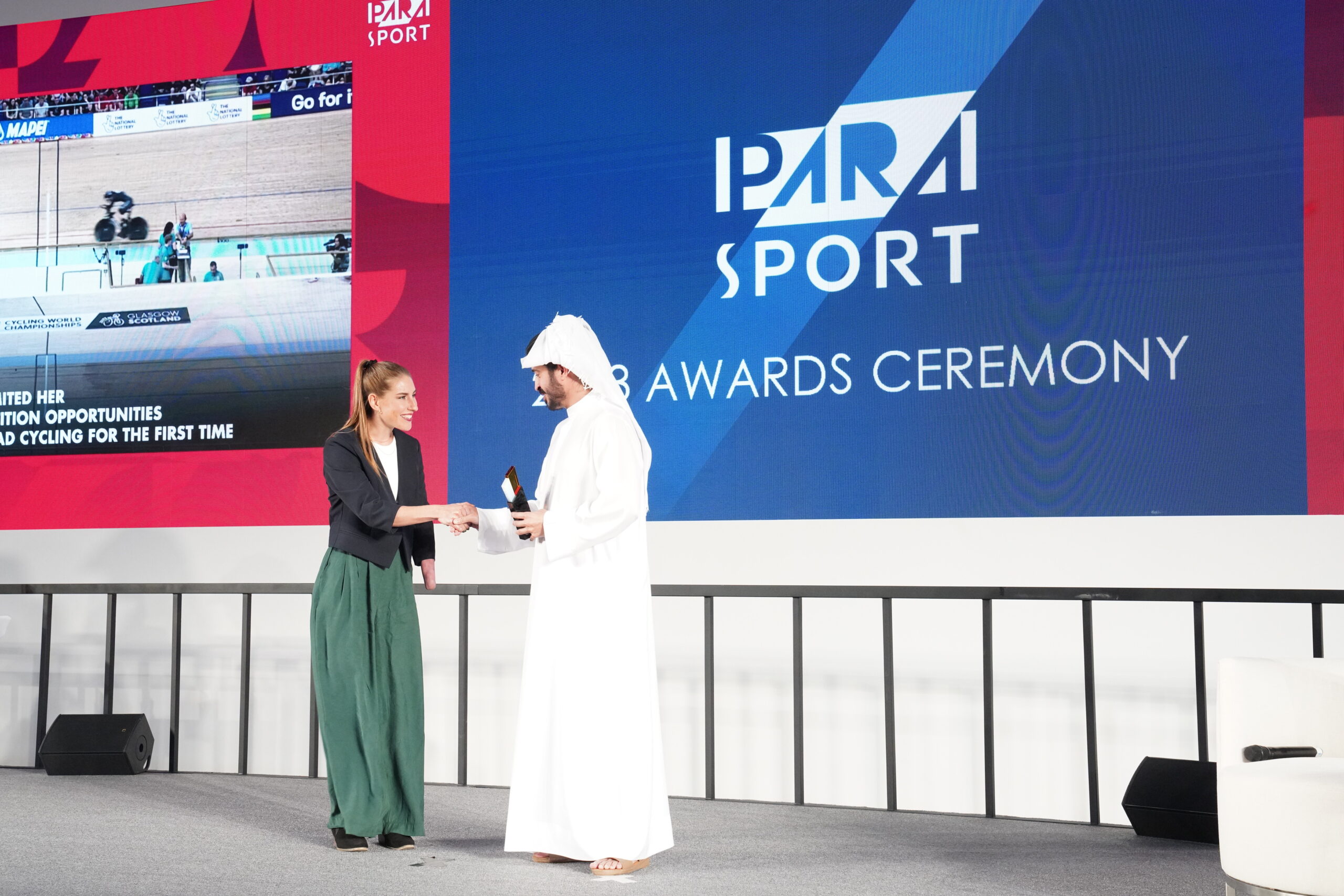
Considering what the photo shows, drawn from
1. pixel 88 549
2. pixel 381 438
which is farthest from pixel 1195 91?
pixel 88 549

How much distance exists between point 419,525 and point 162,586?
6.47 feet

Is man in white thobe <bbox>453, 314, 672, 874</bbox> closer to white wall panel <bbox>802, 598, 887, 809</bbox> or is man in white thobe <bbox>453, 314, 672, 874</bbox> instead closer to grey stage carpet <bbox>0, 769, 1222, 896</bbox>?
grey stage carpet <bbox>0, 769, 1222, 896</bbox>

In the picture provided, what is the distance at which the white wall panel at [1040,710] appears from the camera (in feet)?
16.5

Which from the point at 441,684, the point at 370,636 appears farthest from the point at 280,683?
the point at 370,636

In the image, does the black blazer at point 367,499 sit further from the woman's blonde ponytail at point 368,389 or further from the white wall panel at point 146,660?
the white wall panel at point 146,660

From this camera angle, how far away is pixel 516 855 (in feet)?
11.2

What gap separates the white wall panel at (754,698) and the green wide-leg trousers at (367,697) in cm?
209

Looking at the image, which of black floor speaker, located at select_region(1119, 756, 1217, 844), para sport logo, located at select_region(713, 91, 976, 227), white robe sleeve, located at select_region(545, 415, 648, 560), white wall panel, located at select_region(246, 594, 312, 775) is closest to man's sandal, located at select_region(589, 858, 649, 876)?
white robe sleeve, located at select_region(545, 415, 648, 560)

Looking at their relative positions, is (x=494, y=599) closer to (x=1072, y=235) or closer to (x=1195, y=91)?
(x=1072, y=235)

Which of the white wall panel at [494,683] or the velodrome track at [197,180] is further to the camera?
the velodrome track at [197,180]

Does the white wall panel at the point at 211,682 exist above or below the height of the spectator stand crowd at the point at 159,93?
below

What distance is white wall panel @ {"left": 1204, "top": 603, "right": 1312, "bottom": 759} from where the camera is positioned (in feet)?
15.4

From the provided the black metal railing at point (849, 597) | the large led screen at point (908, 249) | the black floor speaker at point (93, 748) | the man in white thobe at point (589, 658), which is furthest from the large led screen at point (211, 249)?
the man in white thobe at point (589, 658)

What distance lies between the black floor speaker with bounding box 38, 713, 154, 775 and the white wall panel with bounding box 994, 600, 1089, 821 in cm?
344
